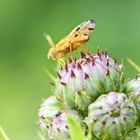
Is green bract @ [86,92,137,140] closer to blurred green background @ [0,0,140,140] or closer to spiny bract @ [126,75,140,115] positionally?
spiny bract @ [126,75,140,115]

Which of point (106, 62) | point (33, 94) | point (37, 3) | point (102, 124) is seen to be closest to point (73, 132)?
point (102, 124)

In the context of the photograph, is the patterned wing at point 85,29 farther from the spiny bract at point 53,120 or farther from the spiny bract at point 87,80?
the spiny bract at point 53,120

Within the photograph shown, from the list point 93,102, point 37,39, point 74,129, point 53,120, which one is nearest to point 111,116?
point 93,102

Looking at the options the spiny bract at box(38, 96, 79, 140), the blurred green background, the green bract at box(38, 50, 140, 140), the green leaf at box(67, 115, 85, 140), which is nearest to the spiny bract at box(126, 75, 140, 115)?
the green bract at box(38, 50, 140, 140)

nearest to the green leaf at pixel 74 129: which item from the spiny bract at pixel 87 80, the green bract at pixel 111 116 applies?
the green bract at pixel 111 116

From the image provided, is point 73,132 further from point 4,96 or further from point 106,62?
point 4,96
